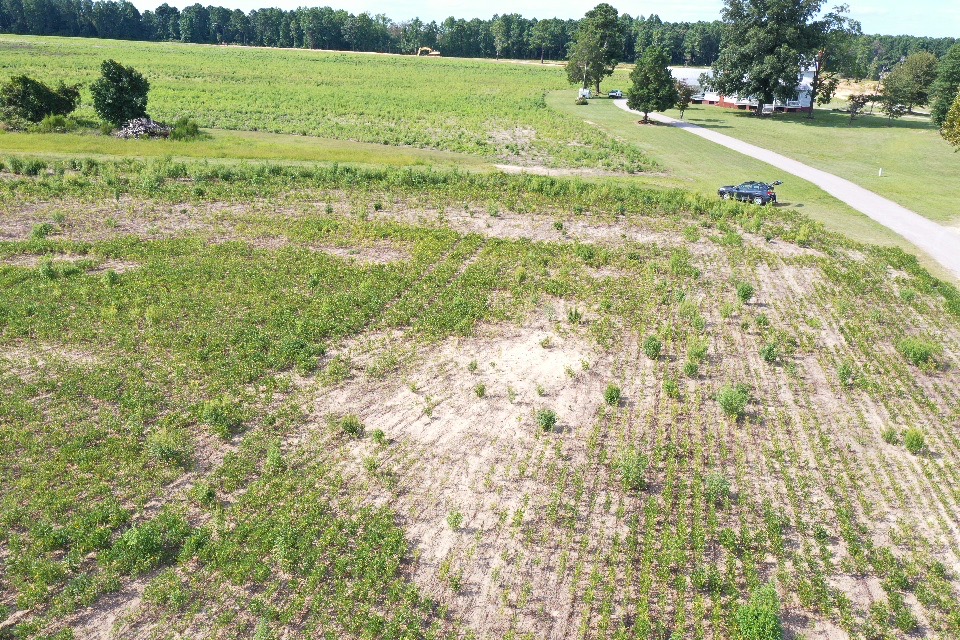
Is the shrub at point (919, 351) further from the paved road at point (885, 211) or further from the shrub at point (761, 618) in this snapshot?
the shrub at point (761, 618)

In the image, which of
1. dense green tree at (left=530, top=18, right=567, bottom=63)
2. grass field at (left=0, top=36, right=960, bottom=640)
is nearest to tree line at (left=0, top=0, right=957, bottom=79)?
dense green tree at (left=530, top=18, right=567, bottom=63)

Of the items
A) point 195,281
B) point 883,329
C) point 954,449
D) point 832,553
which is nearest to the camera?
point 832,553

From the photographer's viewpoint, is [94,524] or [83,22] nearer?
[94,524]

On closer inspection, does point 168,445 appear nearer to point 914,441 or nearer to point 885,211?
point 914,441

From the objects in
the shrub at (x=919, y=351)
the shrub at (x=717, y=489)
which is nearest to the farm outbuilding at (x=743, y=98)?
the shrub at (x=919, y=351)

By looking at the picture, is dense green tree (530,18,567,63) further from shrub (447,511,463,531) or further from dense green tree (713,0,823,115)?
shrub (447,511,463,531)

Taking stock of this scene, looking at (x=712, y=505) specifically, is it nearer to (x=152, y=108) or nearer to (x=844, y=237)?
(x=844, y=237)

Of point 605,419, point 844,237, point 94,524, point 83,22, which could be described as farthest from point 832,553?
point 83,22
